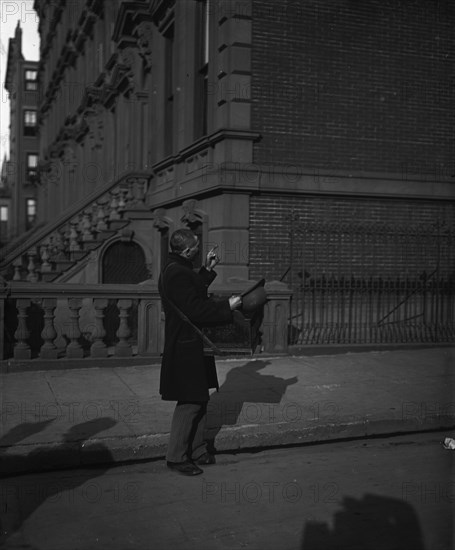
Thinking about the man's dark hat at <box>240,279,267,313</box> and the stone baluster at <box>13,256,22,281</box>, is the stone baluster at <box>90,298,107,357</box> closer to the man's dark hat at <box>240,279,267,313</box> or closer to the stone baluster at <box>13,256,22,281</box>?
the man's dark hat at <box>240,279,267,313</box>

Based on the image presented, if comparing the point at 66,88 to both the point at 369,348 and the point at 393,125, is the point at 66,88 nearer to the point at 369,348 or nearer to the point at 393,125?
the point at 393,125

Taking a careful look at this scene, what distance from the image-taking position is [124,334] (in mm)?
10102

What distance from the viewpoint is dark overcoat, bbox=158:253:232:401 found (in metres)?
5.41

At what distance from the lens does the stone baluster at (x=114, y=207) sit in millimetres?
16188

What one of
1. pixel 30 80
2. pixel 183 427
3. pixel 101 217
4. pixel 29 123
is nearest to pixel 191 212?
pixel 101 217

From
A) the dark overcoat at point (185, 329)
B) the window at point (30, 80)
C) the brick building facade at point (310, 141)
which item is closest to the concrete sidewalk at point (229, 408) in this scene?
the dark overcoat at point (185, 329)

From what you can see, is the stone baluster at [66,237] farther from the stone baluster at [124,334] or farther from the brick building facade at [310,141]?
the stone baluster at [124,334]

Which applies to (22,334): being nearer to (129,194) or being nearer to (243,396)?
(243,396)

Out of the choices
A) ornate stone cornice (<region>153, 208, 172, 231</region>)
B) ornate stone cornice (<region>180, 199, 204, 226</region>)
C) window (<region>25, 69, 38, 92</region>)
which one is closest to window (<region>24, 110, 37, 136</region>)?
window (<region>25, 69, 38, 92</region>)

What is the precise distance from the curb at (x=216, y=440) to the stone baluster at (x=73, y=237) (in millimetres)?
9482

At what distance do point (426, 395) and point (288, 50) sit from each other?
24.6 feet

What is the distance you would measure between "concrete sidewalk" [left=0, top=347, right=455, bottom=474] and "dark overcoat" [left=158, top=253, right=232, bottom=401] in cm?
105

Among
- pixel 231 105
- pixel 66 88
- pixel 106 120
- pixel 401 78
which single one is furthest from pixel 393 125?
pixel 66 88

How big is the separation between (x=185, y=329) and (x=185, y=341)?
3.8 inches
